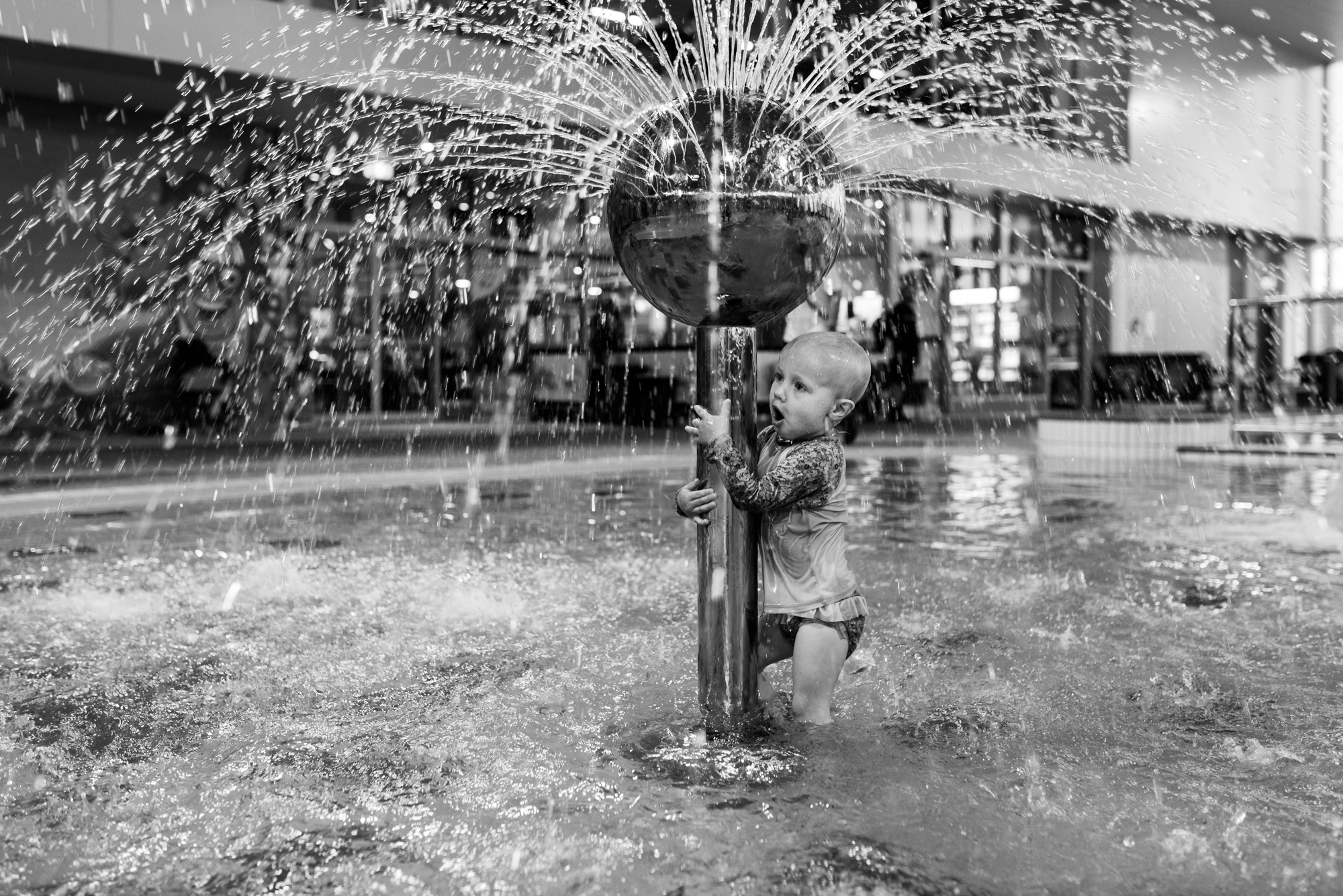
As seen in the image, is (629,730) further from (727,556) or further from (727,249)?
(727,249)

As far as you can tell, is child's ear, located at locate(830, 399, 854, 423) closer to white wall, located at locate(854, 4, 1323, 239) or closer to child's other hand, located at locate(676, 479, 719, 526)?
child's other hand, located at locate(676, 479, 719, 526)

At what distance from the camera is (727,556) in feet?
7.54

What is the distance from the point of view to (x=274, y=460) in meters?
9.48

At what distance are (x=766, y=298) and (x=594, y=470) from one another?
6909mm

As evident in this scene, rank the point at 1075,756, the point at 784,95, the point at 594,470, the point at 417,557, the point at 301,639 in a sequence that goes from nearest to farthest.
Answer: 1. the point at 1075,756
2. the point at 784,95
3. the point at 301,639
4. the point at 417,557
5. the point at 594,470

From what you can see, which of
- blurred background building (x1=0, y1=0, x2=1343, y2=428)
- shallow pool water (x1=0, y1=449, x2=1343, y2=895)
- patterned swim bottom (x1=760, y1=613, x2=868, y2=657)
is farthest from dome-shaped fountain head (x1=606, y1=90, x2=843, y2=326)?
blurred background building (x1=0, y1=0, x2=1343, y2=428)

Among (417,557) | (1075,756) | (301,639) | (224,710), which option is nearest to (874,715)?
(1075,756)

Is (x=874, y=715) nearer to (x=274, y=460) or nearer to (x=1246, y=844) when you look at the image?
(x=1246, y=844)

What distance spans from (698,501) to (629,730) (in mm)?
556

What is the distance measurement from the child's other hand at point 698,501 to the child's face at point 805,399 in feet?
0.75

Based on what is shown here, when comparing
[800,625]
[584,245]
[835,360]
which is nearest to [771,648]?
[800,625]

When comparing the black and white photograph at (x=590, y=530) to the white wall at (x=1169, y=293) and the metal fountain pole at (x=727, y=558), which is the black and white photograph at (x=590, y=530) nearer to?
the metal fountain pole at (x=727, y=558)

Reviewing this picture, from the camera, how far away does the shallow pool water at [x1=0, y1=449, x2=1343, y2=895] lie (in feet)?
5.77

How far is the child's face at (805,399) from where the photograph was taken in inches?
90.7
